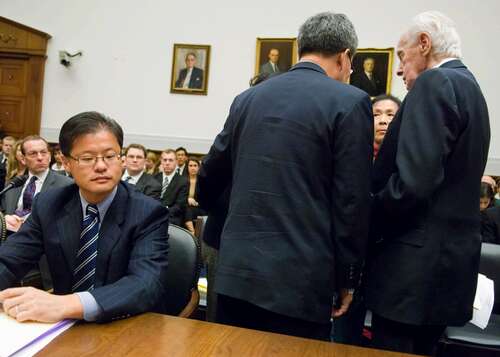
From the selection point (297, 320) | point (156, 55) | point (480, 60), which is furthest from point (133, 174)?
point (480, 60)

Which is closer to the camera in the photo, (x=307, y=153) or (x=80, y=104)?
(x=307, y=153)

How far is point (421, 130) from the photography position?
1599mm

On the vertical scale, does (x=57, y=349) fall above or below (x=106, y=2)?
below

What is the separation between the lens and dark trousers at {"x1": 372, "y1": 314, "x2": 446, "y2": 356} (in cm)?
170

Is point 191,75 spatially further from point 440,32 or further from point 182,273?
point 440,32

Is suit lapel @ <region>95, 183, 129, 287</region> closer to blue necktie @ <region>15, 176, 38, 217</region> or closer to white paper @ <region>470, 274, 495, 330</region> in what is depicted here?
white paper @ <region>470, 274, 495, 330</region>

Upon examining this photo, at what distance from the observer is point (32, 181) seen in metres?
4.83

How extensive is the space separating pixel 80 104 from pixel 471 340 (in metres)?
9.74

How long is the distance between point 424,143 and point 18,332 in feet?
4.41

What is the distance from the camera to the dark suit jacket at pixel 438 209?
1.60 meters

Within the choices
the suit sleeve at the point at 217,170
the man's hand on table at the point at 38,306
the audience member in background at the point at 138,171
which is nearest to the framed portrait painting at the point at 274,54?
the audience member in background at the point at 138,171

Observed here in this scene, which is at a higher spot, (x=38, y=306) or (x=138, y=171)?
(x=138, y=171)

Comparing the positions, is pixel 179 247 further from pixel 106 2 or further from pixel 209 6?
pixel 106 2

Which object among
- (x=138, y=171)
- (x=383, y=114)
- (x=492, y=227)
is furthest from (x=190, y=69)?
(x=383, y=114)
